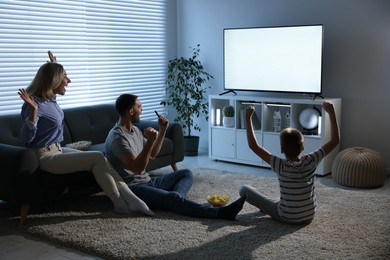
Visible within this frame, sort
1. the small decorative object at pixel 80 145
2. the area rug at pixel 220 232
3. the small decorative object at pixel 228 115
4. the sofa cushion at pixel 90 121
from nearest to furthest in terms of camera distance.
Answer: the area rug at pixel 220 232 < the small decorative object at pixel 80 145 < the sofa cushion at pixel 90 121 < the small decorative object at pixel 228 115

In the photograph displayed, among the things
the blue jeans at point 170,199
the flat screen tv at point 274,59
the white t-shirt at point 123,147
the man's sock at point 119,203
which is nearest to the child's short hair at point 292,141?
the blue jeans at point 170,199

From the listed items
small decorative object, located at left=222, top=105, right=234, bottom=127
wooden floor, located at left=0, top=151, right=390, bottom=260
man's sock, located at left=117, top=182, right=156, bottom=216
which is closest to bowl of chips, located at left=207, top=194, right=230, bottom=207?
man's sock, located at left=117, top=182, right=156, bottom=216

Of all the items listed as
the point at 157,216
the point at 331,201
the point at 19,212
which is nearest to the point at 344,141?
the point at 331,201

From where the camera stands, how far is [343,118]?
5234 millimetres

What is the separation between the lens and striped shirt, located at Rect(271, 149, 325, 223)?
127 inches

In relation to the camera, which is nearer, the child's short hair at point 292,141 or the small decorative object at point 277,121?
the child's short hair at point 292,141

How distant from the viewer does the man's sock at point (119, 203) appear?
3617 millimetres

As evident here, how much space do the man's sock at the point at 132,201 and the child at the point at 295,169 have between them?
925 millimetres

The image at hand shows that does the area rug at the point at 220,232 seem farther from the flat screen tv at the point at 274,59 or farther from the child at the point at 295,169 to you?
the flat screen tv at the point at 274,59

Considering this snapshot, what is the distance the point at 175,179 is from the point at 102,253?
1163 mm

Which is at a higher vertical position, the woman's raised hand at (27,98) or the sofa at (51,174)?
the woman's raised hand at (27,98)

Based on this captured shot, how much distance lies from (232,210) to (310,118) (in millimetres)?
1939

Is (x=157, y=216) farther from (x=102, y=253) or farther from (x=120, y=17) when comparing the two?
(x=120, y=17)

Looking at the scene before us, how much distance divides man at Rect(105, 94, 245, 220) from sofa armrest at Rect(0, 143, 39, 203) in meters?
0.57
